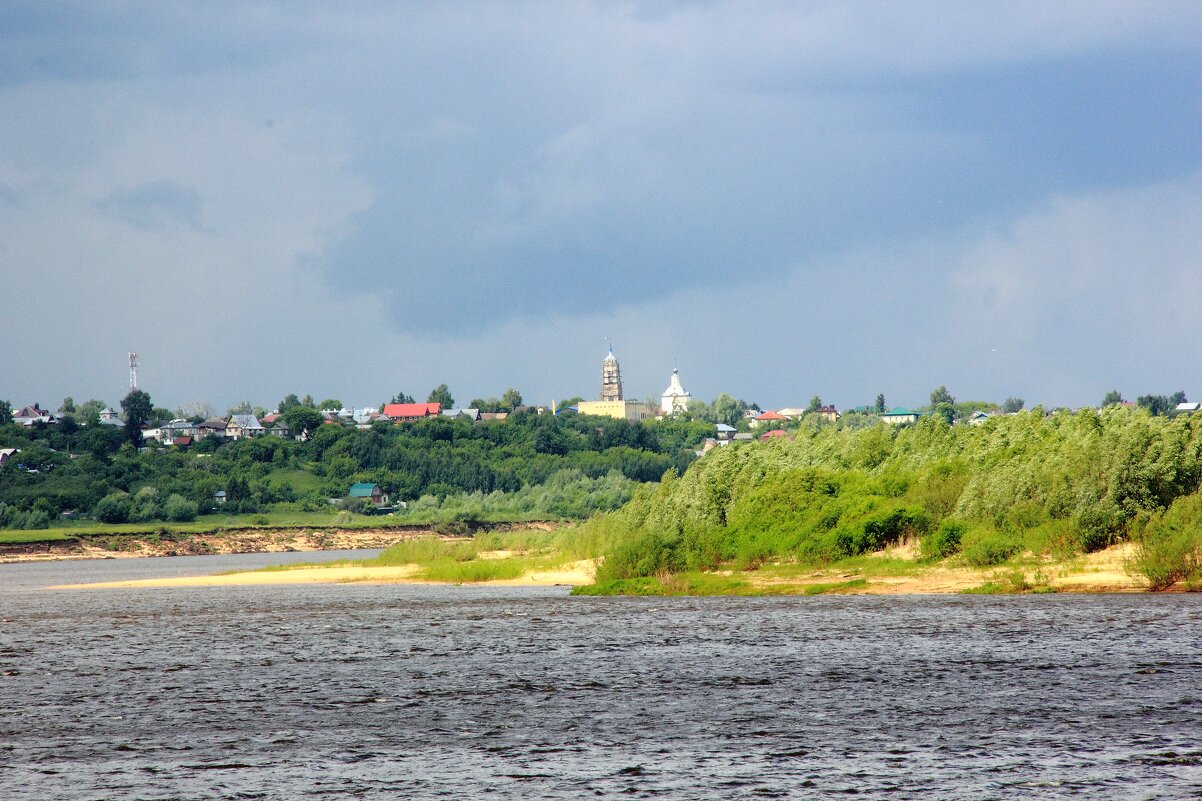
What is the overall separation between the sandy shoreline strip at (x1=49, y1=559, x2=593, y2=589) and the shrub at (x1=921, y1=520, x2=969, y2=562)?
23.1 meters

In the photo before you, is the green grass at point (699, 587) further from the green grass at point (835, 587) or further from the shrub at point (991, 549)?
the shrub at point (991, 549)

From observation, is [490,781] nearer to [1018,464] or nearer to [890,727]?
[890,727]

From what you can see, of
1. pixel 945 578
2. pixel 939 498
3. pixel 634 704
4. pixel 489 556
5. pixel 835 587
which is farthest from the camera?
pixel 489 556

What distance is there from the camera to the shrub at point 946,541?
70.7 meters

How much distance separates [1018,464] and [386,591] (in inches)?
1505

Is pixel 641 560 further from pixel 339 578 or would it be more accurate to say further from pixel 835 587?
pixel 339 578

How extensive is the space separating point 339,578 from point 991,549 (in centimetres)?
5318

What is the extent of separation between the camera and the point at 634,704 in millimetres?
38062

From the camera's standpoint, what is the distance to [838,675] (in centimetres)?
4197

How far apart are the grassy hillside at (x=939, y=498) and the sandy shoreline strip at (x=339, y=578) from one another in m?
4.02

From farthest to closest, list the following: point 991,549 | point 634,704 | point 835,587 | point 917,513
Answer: point 917,513 → point 835,587 → point 991,549 → point 634,704

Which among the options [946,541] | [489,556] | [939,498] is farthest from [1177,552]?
[489,556]

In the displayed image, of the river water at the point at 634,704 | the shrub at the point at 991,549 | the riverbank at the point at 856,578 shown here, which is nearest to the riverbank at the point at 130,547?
the riverbank at the point at 856,578

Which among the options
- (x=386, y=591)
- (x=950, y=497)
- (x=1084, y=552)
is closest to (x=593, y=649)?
(x=1084, y=552)
